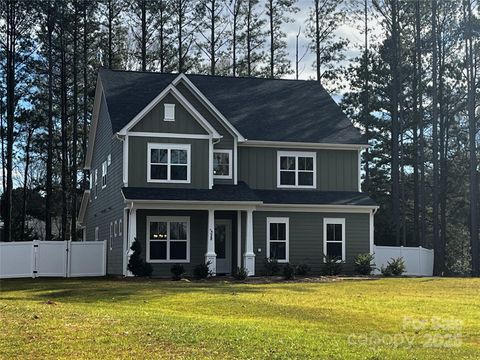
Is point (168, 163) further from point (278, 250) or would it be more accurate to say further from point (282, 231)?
point (278, 250)

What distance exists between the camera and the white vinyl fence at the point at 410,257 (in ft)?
112

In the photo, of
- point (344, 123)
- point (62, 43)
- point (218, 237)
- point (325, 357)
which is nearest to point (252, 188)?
point (218, 237)

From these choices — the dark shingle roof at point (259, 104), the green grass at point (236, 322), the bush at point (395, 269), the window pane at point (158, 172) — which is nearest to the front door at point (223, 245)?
the window pane at point (158, 172)

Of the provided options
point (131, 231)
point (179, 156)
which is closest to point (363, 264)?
point (179, 156)

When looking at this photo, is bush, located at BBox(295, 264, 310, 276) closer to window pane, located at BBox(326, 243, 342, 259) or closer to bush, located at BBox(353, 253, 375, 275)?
window pane, located at BBox(326, 243, 342, 259)

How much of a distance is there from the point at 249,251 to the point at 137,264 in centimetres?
472

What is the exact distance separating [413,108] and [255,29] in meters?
12.0

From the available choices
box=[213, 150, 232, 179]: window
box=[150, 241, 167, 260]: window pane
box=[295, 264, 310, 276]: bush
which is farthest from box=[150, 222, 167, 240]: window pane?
box=[295, 264, 310, 276]: bush

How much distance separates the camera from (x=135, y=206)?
1153 inches

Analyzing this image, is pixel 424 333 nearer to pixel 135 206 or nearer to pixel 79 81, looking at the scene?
pixel 135 206

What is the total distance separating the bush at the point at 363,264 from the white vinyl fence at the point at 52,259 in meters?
11.0

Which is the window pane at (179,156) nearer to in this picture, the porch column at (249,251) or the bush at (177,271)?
the porch column at (249,251)

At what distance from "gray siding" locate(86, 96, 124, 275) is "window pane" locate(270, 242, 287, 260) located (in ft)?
21.5

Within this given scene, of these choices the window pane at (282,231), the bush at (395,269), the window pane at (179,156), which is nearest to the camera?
the window pane at (179,156)
